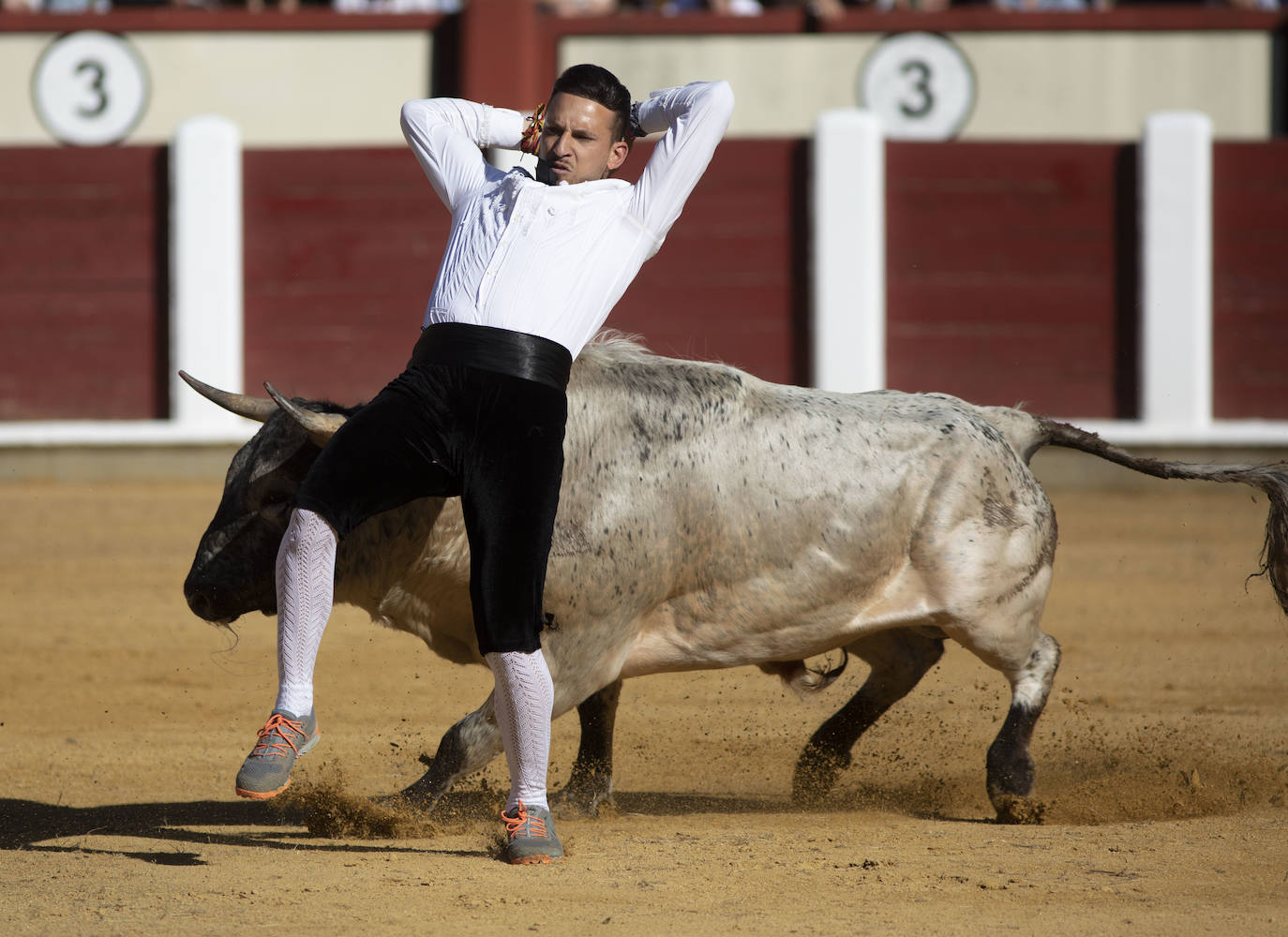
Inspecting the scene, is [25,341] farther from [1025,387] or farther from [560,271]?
[560,271]

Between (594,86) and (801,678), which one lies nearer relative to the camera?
(594,86)

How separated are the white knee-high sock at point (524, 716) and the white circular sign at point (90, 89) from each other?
8.09 m

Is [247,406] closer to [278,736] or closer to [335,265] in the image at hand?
[278,736]

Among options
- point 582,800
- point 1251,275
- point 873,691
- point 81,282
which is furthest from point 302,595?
point 1251,275

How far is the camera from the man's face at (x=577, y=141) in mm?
2787

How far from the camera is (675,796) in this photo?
3.57 m

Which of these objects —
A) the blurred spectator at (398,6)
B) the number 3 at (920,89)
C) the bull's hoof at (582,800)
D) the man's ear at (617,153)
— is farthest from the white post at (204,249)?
the man's ear at (617,153)

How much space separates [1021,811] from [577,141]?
5.06 ft

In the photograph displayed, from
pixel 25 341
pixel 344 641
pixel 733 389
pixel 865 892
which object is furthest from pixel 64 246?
pixel 865 892

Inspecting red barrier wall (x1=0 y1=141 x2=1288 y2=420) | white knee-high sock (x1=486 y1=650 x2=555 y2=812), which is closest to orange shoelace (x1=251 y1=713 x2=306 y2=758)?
white knee-high sock (x1=486 y1=650 x2=555 y2=812)

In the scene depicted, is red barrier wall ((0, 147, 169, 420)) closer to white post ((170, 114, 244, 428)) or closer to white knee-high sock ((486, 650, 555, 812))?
white post ((170, 114, 244, 428))

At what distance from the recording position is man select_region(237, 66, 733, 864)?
8.84 ft

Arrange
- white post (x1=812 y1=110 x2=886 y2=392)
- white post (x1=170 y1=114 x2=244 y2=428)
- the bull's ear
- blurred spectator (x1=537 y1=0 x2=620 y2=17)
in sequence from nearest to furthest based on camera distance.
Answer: the bull's ear → white post (x1=812 y1=110 x2=886 y2=392) → white post (x1=170 y1=114 x2=244 y2=428) → blurred spectator (x1=537 y1=0 x2=620 y2=17)

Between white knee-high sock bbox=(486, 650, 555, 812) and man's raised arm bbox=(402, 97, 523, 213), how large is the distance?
2.68 ft
